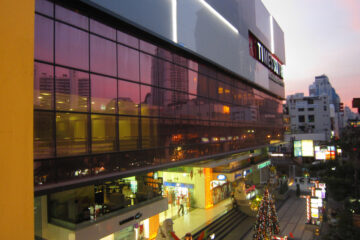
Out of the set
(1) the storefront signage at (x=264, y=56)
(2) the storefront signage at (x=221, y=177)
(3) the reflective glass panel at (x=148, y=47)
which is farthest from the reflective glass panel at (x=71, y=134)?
(1) the storefront signage at (x=264, y=56)

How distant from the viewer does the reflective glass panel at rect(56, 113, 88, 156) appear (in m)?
9.41

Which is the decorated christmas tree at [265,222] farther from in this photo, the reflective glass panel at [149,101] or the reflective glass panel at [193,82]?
the reflective glass panel at [193,82]

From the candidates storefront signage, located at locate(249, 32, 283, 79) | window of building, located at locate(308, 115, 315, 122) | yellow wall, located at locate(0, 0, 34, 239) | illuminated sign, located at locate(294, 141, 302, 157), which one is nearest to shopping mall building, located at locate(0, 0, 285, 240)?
yellow wall, located at locate(0, 0, 34, 239)

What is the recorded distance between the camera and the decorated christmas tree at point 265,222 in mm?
14259

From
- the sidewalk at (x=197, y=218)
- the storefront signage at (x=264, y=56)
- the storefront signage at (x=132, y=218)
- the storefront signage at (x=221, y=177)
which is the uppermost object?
the storefront signage at (x=264, y=56)

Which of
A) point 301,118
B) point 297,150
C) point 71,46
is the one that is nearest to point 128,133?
point 71,46

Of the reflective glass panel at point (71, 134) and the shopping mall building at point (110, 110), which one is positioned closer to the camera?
the shopping mall building at point (110, 110)

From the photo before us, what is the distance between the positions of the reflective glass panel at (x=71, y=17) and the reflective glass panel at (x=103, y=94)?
2.14 meters

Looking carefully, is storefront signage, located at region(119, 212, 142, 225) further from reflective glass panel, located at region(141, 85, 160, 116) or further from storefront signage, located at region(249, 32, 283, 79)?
storefront signage, located at region(249, 32, 283, 79)

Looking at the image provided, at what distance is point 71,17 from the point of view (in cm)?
1019

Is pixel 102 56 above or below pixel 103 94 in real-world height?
above

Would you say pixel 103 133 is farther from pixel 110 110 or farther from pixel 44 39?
pixel 44 39

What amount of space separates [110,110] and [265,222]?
1066 centimetres

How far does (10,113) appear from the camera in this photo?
450cm
